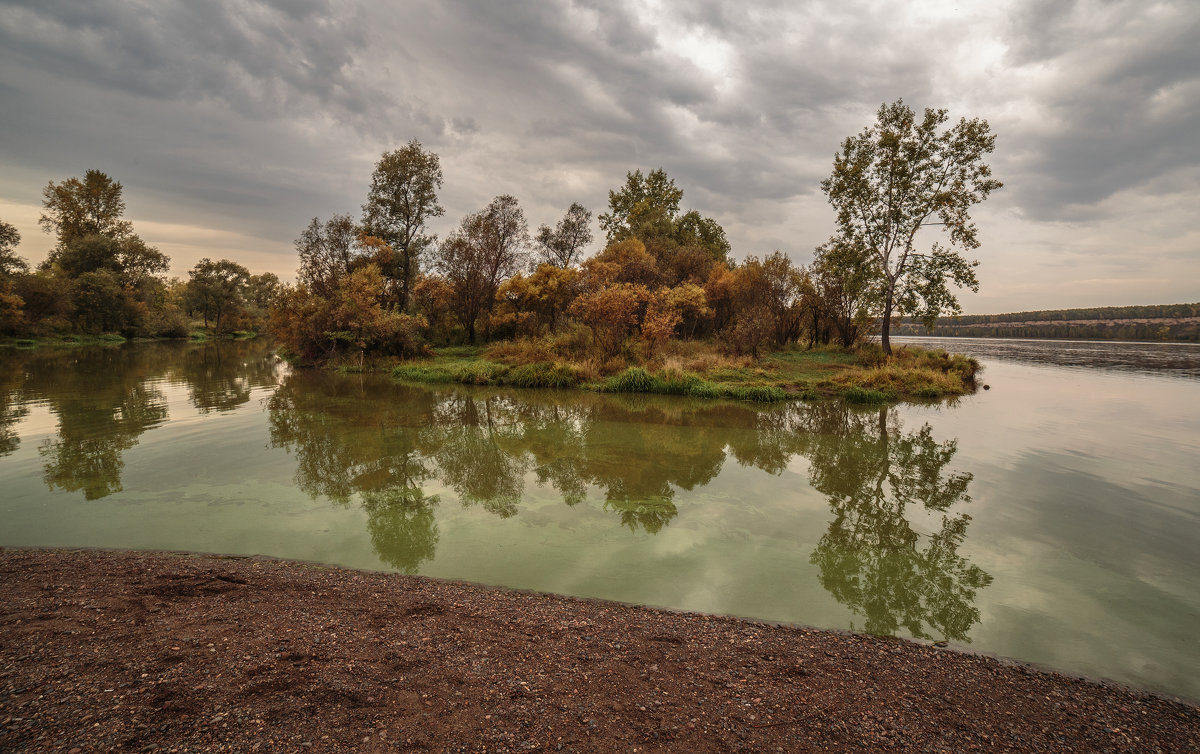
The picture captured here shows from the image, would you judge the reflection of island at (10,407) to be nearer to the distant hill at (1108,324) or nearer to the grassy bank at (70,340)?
the grassy bank at (70,340)

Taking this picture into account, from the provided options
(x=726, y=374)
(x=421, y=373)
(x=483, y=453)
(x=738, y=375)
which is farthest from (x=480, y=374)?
(x=483, y=453)

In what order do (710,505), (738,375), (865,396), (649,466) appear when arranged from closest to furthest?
(710,505)
(649,466)
(865,396)
(738,375)

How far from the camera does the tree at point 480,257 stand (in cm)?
3130

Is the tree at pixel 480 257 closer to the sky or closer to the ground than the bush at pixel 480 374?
closer to the sky

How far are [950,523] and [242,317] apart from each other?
87.9 metres

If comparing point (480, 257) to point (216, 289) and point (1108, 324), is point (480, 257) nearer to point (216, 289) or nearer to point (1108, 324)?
point (216, 289)

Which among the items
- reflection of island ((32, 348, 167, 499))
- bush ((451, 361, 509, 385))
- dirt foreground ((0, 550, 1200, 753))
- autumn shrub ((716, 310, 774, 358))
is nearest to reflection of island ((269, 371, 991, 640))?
dirt foreground ((0, 550, 1200, 753))

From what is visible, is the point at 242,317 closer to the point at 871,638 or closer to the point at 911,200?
the point at 911,200

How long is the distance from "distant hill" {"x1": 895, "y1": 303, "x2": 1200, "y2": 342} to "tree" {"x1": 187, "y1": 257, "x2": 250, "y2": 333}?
93726mm

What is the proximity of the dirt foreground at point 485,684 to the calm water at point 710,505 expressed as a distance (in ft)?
2.11

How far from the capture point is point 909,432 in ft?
41.2

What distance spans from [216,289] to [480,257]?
177 ft

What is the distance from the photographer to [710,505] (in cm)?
755

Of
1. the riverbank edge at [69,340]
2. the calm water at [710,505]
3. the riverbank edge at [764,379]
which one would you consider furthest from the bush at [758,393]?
the riverbank edge at [69,340]
